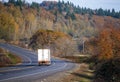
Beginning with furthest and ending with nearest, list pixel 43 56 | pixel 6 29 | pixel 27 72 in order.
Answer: pixel 6 29 → pixel 43 56 → pixel 27 72

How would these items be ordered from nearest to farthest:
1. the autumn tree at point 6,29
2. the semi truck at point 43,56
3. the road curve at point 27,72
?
the road curve at point 27,72 < the semi truck at point 43,56 < the autumn tree at point 6,29

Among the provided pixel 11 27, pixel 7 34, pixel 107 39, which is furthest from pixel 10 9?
pixel 107 39

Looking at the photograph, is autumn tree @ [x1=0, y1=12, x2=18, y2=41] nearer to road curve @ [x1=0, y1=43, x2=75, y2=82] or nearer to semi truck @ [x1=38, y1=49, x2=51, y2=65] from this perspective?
semi truck @ [x1=38, y1=49, x2=51, y2=65]

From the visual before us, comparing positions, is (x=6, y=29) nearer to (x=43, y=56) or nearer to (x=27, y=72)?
(x=43, y=56)

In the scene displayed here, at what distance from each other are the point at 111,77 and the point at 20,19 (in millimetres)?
171252

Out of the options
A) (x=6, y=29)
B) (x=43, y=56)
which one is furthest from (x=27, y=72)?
(x=6, y=29)

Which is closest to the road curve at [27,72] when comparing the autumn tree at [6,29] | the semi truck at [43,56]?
the semi truck at [43,56]

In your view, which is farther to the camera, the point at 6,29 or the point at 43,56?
the point at 6,29

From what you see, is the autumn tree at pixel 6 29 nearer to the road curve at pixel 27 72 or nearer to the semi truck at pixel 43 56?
the semi truck at pixel 43 56

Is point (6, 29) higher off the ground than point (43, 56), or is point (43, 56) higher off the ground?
point (6, 29)

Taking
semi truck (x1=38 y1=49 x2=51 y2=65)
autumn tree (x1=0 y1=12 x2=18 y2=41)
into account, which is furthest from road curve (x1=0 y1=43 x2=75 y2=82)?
autumn tree (x1=0 y1=12 x2=18 y2=41)

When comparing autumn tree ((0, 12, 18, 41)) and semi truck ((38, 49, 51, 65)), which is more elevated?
autumn tree ((0, 12, 18, 41))

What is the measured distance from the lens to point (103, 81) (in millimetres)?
26672

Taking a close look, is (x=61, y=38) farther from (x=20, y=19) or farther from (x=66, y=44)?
(x=20, y=19)
